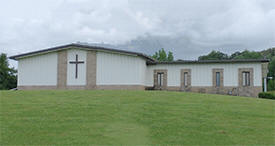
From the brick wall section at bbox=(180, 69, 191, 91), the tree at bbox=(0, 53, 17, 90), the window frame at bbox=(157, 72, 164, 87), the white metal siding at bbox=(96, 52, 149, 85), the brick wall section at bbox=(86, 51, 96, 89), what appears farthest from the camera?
the tree at bbox=(0, 53, 17, 90)

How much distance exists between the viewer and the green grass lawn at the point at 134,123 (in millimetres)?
8633

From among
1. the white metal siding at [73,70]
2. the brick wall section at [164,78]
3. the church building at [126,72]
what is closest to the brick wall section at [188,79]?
the church building at [126,72]

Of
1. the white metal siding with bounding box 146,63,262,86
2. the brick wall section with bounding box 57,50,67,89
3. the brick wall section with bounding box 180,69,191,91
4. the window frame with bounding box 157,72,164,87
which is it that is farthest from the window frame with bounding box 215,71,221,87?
the brick wall section with bounding box 57,50,67,89

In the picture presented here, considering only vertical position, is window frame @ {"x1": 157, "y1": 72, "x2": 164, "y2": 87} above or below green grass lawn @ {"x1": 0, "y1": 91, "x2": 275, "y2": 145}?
above

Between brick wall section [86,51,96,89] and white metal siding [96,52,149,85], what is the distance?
37cm

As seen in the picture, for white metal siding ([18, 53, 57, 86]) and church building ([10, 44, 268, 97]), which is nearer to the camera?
church building ([10, 44, 268, 97])

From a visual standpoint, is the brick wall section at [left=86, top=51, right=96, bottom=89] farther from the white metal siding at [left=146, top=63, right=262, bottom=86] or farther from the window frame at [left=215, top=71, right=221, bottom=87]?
the window frame at [left=215, top=71, right=221, bottom=87]

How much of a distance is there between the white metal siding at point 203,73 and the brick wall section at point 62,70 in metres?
7.83

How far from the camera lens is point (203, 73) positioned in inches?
1075

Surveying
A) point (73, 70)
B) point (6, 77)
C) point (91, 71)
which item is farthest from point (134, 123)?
point (6, 77)

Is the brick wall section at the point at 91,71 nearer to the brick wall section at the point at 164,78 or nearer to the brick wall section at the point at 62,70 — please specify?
the brick wall section at the point at 62,70

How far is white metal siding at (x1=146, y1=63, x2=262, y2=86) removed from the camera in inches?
1032

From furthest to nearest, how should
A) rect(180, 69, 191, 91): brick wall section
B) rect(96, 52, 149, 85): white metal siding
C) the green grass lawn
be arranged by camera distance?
1. rect(180, 69, 191, 91): brick wall section
2. rect(96, 52, 149, 85): white metal siding
3. the green grass lawn

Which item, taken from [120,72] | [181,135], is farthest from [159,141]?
[120,72]
